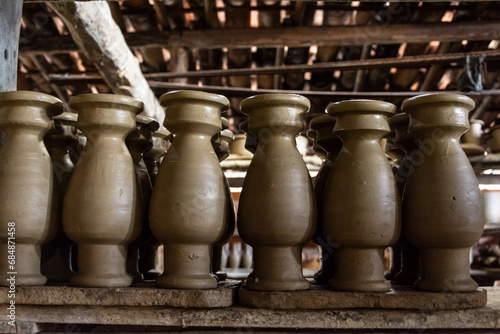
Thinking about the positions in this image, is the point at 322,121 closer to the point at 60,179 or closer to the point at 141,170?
the point at 141,170

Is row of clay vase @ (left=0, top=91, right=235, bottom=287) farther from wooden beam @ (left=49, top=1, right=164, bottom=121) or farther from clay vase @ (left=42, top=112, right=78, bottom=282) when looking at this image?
wooden beam @ (left=49, top=1, right=164, bottom=121)

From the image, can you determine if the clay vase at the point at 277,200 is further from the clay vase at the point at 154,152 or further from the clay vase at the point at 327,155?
the clay vase at the point at 154,152

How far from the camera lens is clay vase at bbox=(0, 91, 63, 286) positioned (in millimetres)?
1037

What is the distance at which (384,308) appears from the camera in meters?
1.01

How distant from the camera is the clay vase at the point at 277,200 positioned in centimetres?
104

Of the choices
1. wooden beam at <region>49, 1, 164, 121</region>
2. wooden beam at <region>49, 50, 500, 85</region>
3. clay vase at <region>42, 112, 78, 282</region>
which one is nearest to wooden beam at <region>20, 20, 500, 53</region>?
wooden beam at <region>49, 50, 500, 85</region>

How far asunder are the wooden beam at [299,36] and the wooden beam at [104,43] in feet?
1.95

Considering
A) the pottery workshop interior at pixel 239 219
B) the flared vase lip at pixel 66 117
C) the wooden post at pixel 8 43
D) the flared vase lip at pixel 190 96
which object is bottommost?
the pottery workshop interior at pixel 239 219

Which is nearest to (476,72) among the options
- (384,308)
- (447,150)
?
(447,150)

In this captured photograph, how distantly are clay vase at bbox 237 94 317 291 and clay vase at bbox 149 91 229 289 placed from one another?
8 centimetres

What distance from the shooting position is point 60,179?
1.22 metres

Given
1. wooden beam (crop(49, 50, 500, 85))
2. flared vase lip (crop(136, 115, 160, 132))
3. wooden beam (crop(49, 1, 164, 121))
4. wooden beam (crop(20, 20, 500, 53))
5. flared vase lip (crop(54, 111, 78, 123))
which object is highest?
wooden beam (crop(20, 20, 500, 53))

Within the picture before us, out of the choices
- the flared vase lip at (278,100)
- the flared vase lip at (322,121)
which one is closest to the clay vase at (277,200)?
the flared vase lip at (278,100)

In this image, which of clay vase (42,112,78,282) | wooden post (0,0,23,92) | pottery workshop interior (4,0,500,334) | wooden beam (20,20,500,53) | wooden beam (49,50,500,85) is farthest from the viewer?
wooden beam (20,20,500,53)
